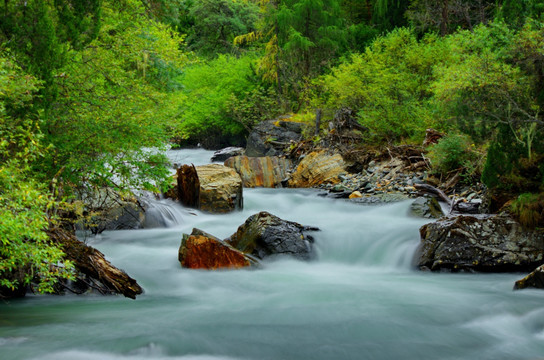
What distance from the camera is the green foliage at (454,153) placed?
13.4m

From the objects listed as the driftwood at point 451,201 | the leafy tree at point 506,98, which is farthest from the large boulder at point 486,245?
the driftwood at point 451,201

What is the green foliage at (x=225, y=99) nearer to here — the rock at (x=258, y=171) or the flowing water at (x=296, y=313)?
the rock at (x=258, y=171)

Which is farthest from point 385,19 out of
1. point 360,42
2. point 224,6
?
point 224,6

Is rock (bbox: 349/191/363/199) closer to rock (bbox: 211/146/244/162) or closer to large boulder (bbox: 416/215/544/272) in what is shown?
large boulder (bbox: 416/215/544/272)

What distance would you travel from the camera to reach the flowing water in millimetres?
5508

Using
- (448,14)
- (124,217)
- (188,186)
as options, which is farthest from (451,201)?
(448,14)

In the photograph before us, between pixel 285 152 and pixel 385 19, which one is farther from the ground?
pixel 385 19

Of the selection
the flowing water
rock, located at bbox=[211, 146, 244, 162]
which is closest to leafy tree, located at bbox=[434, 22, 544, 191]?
the flowing water

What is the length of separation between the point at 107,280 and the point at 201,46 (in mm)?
35958

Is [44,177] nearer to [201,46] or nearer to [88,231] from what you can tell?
[88,231]

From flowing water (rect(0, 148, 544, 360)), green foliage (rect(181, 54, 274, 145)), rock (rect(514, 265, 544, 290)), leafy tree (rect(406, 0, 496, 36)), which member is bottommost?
flowing water (rect(0, 148, 544, 360))

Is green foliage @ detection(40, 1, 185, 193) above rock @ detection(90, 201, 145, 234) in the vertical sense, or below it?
above

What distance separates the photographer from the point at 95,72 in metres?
8.69

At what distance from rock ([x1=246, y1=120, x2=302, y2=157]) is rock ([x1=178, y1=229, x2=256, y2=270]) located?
13.9m
